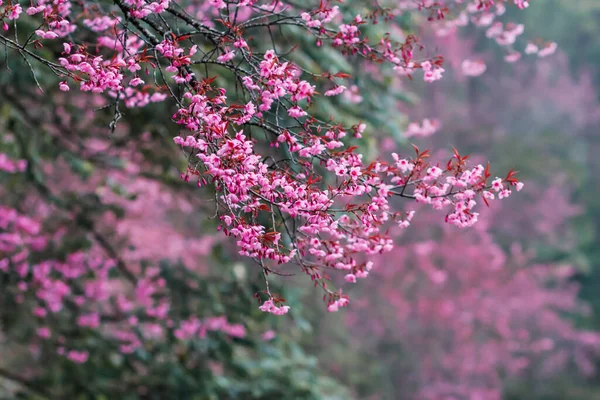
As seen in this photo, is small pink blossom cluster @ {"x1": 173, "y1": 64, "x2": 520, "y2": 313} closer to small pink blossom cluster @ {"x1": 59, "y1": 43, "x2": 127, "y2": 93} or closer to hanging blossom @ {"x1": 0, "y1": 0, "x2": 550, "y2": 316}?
hanging blossom @ {"x1": 0, "y1": 0, "x2": 550, "y2": 316}

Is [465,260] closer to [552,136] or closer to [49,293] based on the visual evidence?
[552,136]

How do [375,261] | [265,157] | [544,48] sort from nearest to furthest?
1. [265,157]
2. [544,48]
3. [375,261]

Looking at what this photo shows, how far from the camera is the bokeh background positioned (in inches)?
205

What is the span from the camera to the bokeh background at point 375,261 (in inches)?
205

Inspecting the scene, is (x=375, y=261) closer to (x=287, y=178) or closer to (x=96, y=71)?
(x=287, y=178)

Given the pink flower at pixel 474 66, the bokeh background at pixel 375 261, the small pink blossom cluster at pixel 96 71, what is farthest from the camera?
the bokeh background at pixel 375 261

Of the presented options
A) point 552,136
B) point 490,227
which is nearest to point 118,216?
point 490,227

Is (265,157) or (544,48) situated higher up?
(544,48)

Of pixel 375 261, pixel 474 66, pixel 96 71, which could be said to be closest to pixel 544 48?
pixel 474 66

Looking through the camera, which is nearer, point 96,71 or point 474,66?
point 96,71

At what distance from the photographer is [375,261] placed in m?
11.2

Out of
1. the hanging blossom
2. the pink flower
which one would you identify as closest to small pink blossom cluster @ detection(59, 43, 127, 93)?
the hanging blossom

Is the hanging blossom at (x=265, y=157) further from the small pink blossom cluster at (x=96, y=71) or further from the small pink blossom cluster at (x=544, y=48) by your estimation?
the small pink blossom cluster at (x=544, y=48)

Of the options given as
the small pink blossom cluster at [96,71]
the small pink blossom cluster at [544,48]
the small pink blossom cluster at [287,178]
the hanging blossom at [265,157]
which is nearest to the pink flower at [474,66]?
the small pink blossom cluster at [544,48]
